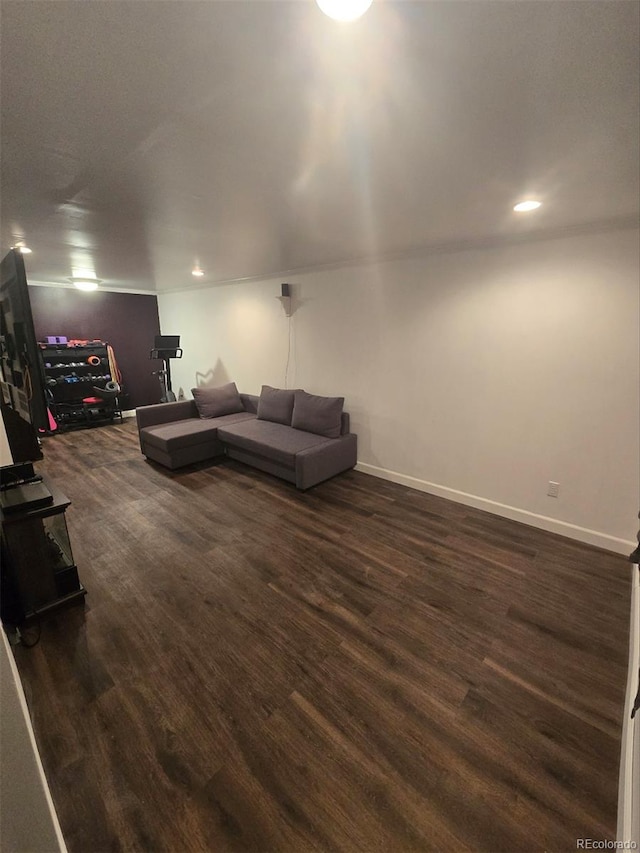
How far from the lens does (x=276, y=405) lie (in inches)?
174

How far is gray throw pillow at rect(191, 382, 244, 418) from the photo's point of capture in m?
4.76

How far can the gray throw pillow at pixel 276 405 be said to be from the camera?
170 inches

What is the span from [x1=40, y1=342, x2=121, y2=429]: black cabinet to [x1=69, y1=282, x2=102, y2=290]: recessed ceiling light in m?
0.92

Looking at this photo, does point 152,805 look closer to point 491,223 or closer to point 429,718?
point 429,718

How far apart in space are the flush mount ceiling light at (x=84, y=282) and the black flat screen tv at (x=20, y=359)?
144 inches

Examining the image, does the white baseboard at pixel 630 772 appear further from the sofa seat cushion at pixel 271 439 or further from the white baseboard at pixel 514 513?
the sofa seat cushion at pixel 271 439

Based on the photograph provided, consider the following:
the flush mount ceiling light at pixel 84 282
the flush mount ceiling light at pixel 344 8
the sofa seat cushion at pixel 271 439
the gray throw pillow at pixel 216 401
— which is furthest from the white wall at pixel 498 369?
the flush mount ceiling light at pixel 84 282

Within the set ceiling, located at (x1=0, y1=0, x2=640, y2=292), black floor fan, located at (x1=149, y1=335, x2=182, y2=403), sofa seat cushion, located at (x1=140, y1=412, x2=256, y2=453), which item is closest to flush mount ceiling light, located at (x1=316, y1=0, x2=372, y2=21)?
ceiling, located at (x1=0, y1=0, x2=640, y2=292)

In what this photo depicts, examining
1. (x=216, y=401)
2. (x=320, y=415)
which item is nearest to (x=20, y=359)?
(x=320, y=415)

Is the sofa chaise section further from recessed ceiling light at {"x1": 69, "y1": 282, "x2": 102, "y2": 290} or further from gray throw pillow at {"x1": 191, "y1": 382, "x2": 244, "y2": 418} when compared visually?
recessed ceiling light at {"x1": 69, "y1": 282, "x2": 102, "y2": 290}

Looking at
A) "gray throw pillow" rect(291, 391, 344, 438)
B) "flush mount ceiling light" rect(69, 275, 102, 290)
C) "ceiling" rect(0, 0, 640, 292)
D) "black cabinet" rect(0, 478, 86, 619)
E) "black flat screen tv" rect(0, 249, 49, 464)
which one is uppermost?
"flush mount ceiling light" rect(69, 275, 102, 290)

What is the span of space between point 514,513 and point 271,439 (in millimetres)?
2502

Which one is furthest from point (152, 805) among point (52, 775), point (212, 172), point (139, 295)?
point (139, 295)

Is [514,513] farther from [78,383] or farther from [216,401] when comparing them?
[78,383]
